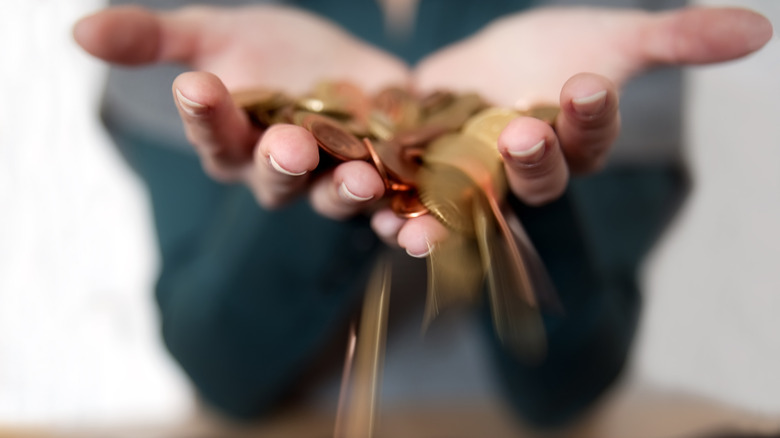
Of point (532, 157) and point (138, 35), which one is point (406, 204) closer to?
point (532, 157)

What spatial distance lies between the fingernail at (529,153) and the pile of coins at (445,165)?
25 mm

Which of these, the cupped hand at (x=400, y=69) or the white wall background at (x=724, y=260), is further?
the white wall background at (x=724, y=260)

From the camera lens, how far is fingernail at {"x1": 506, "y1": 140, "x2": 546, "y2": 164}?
0.68 ft

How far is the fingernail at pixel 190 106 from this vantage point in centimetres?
21

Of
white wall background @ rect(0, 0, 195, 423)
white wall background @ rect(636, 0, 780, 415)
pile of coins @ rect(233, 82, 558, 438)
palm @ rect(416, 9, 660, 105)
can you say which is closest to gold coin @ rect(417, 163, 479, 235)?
pile of coins @ rect(233, 82, 558, 438)

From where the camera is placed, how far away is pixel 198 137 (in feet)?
0.82

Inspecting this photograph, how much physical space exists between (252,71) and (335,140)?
Answer: 0.51 feet

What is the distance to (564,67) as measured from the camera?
336mm

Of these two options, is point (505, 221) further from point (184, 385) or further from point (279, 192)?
point (184, 385)

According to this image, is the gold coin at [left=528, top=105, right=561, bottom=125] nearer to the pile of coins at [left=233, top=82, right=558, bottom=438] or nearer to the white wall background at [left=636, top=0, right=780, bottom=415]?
the pile of coins at [left=233, top=82, right=558, bottom=438]

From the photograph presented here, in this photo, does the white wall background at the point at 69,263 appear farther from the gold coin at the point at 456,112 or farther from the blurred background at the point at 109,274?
the gold coin at the point at 456,112

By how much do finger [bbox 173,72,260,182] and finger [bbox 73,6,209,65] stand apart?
0.07 metres

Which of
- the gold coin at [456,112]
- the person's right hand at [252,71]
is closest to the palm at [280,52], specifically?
Result: the person's right hand at [252,71]

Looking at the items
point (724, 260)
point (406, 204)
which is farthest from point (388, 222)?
point (724, 260)
